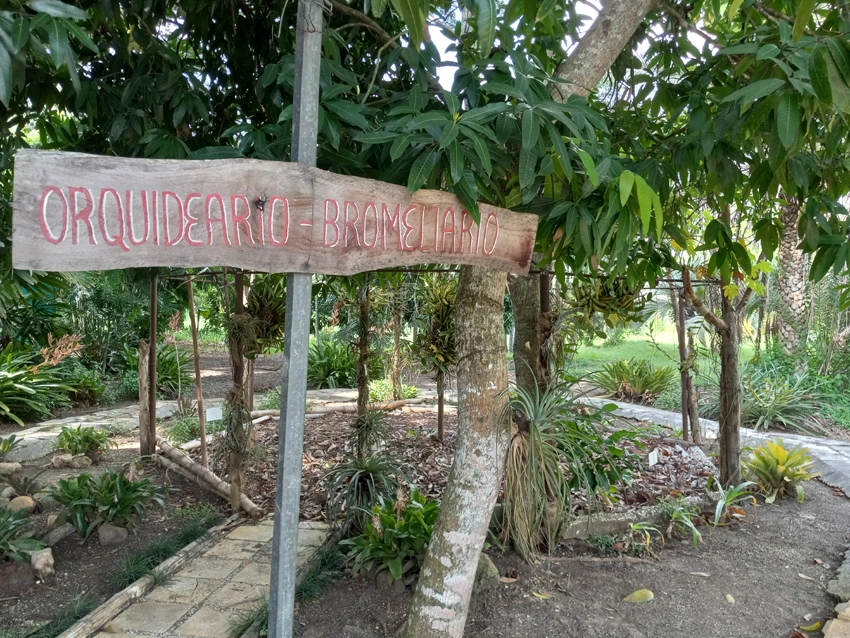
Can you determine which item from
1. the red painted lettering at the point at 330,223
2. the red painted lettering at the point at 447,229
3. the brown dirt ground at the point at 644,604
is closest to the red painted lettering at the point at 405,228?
the red painted lettering at the point at 447,229

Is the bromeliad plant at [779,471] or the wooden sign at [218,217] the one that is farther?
the bromeliad plant at [779,471]

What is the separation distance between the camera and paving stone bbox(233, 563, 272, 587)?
3.07 m

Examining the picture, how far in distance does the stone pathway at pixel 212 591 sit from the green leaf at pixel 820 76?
9.13 ft

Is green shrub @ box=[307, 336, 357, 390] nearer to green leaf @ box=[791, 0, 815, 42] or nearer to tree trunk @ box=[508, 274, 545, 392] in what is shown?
tree trunk @ box=[508, 274, 545, 392]

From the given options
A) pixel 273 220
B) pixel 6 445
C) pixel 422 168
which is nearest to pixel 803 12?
pixel 422 168

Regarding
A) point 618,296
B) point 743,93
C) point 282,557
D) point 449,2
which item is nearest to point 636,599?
point 618,296

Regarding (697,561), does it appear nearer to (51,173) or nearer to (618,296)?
(618,296)

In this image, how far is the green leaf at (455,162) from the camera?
1618 mm

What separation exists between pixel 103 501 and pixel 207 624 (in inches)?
52.0

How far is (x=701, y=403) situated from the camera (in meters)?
7.67

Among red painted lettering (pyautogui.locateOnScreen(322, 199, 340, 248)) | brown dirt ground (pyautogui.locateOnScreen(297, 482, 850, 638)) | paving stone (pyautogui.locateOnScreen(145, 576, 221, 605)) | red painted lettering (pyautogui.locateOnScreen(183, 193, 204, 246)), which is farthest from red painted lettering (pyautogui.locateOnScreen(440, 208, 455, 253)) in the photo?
paving stone (pyautogui.locateOnScreen(145, 576, 221, 605))

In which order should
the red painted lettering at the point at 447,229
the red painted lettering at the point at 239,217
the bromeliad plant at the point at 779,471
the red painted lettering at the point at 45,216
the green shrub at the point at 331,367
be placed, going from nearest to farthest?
the red painted lettering at the point at 45,216 → the red painted lettering at the point at 239,217 → the red painted lettering at the point at 447,229 → the bromeliad plant at the point at 779,471 → the green shrub at the point at 331,367

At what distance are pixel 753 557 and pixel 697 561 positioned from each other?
1.11ft

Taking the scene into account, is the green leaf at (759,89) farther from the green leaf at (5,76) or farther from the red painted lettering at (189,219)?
the green leaf at (5,76)
